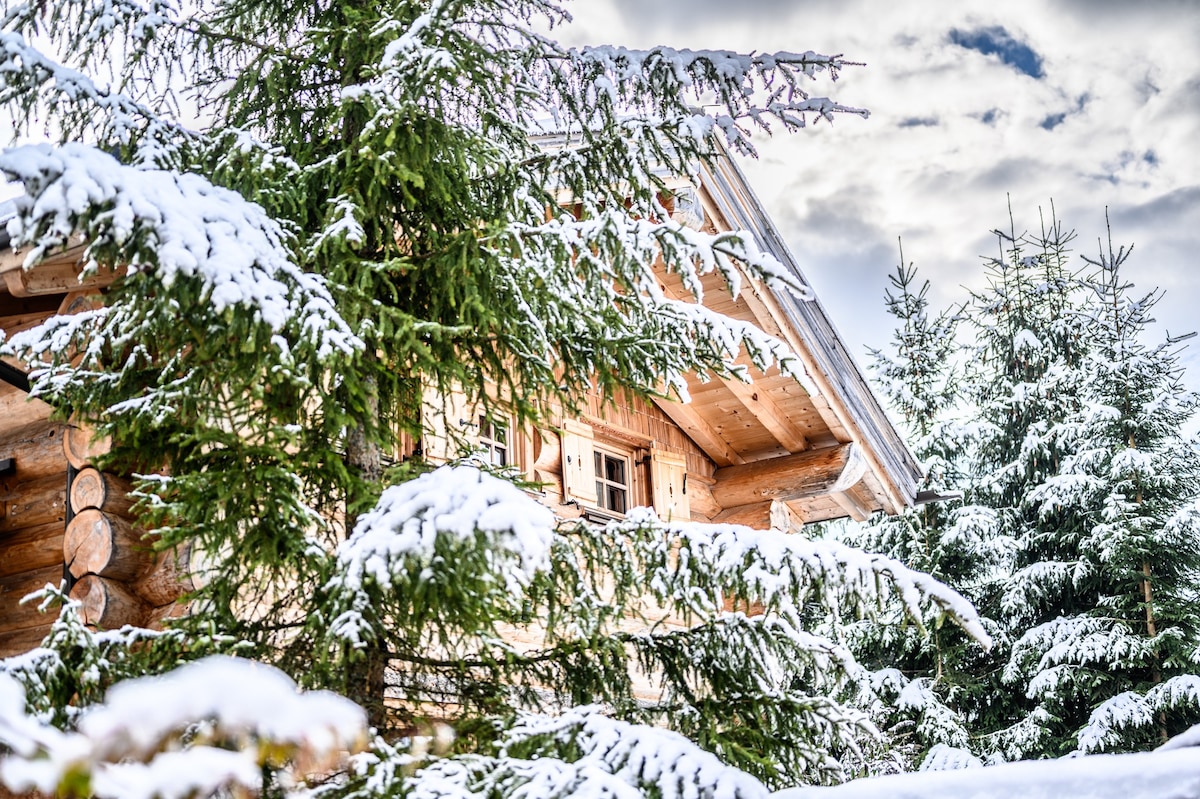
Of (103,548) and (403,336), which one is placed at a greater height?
(403,336)

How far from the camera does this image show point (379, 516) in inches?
112

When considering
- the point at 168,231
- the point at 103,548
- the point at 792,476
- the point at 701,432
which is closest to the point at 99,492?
the point at 103,548

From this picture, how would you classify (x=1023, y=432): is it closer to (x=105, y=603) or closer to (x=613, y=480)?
(x=613, y=480)

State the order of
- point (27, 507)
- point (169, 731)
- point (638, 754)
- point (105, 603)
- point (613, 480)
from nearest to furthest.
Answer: point (169, 731), point (638, 754), point (105, 603), point (27, 507), point (613, 480)

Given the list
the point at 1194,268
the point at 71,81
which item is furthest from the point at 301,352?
the point at 1194,268

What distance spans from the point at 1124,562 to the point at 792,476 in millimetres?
8415

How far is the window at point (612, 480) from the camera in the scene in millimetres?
8180

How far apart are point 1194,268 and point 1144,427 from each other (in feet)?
98.3

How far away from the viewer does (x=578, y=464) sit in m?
7.59

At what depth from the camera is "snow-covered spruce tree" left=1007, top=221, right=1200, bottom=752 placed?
46.3ft

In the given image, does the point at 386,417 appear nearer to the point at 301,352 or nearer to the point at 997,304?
the point at 301,352

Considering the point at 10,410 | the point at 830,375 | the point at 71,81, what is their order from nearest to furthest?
the point at 71,81 → the point at 10,410 → the point at 830,375

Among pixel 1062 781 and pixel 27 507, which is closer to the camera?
pixel 1062 781

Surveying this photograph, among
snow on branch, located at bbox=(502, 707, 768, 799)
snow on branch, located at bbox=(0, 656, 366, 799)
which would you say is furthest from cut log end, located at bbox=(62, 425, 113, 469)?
snow on branch, located at bbox=(0, 656, 366, 799)
